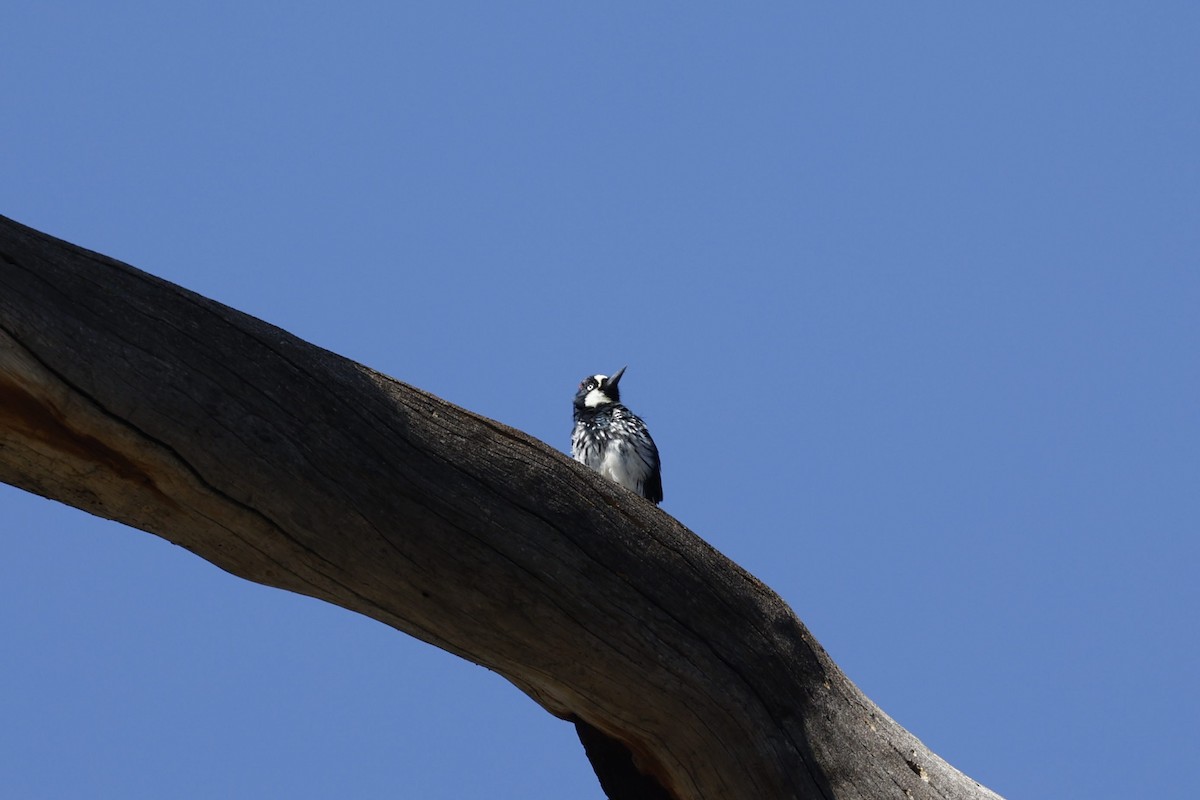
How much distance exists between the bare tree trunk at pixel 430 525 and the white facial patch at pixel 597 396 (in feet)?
13.6

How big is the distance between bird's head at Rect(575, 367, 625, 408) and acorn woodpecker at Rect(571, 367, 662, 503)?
26 cm

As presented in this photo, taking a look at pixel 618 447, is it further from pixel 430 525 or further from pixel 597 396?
pixel 430 525

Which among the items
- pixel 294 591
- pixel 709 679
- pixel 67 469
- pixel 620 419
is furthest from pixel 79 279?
pixel 620 419

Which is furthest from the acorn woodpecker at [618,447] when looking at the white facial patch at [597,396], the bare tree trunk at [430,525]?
the bare tree trunk at [430,525]

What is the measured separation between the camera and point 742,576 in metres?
4.05

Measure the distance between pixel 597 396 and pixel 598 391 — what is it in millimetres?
92

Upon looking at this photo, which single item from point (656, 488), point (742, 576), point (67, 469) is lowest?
point (67, 469)

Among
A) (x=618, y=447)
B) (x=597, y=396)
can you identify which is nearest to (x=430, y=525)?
(x=618, y=447)

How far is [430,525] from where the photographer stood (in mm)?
3520

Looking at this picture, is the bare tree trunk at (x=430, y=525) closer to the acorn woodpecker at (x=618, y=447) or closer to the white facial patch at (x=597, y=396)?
the acorn woodpecker at (x=618, y=447)

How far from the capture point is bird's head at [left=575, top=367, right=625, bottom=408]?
8328mm

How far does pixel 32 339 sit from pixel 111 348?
0.60ft

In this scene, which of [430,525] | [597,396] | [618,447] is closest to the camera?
[430,525]

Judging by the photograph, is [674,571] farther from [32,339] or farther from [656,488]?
[656,488]
